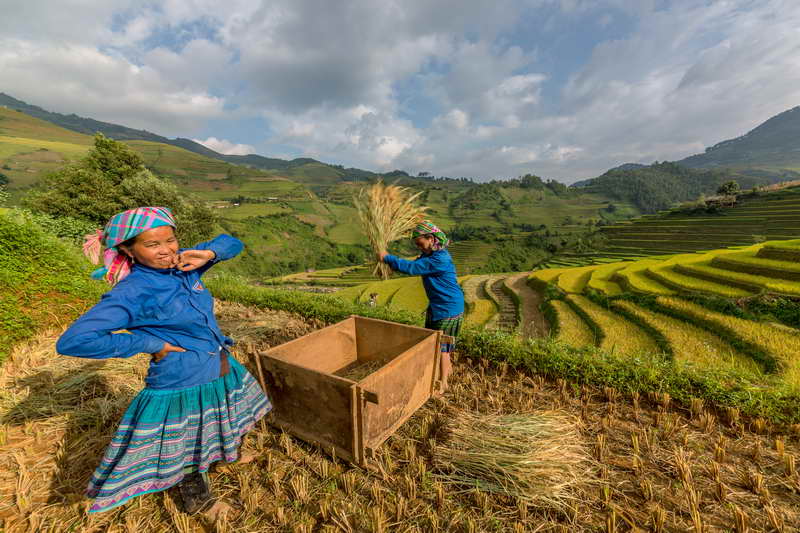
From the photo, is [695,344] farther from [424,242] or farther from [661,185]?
[661,185]

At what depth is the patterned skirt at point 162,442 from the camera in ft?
5.79

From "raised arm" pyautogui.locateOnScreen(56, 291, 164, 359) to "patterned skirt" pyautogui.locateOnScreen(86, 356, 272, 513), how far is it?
0.43 m

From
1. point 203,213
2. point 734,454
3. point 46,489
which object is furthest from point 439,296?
point 203,213

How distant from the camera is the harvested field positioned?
6.70ft

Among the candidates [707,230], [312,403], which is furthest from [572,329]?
[707,230]

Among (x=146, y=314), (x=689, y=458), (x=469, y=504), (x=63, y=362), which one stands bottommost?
(x=63, y=362)

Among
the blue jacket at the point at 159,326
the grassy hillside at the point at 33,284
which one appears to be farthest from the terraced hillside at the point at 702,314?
the grassy hillside at the point at 33,284

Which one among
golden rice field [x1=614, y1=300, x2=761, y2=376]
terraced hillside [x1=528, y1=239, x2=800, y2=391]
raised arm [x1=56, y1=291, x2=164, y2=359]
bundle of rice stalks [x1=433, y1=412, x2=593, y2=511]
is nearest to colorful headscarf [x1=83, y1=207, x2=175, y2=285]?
raised arm [x1=56, y1=291, x2=164, y2=359]

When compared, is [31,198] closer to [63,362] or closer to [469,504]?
[63,362]

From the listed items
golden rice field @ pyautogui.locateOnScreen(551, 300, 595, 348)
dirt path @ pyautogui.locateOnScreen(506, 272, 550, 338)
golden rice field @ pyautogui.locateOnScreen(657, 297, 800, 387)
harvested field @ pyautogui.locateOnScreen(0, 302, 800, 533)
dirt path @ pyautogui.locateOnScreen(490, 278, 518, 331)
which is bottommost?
dirt path @ pyautogui.locateOnScreen(490, 278, 518, 331)

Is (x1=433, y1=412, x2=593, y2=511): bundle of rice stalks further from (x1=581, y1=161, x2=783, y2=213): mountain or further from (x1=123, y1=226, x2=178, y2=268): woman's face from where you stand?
(x1=581, y1=161, x2=783, y2=213): mountain

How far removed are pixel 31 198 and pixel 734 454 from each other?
3209 cm

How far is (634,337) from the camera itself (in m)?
10.7

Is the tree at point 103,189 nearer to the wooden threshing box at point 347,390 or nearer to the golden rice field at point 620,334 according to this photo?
the wooden threshing box at point 347,390
